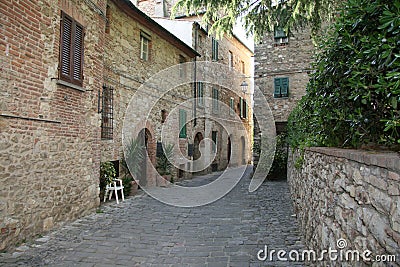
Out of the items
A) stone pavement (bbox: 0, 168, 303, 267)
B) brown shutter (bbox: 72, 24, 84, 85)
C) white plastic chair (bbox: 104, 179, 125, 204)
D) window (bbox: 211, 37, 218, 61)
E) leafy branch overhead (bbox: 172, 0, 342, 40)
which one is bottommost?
stone pavement (bbox: 0, 168, 303, 267)

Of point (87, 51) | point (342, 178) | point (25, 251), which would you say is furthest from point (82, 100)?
point (342, 178)

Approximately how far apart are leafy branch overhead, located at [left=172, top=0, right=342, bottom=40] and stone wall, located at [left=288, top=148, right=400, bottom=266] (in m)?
4.58

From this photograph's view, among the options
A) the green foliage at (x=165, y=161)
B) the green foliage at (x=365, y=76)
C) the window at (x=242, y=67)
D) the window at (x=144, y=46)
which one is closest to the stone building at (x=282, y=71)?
the green foliage at (x=165, y=161)

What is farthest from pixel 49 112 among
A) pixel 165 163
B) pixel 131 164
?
pixel 165 163

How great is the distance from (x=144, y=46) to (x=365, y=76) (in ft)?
29.9

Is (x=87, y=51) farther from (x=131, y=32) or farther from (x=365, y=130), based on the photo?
(x=365, y=130)

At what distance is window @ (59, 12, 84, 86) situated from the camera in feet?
17.7

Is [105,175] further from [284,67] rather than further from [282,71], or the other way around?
[284,67]

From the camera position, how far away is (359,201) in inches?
72.7

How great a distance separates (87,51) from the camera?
624cm

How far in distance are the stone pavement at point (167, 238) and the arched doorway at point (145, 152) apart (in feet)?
9.02

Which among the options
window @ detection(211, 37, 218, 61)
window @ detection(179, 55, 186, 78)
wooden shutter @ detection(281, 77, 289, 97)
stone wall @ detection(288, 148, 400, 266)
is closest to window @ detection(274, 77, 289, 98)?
wooden shutter @ detection(281, 77, 289, 97)

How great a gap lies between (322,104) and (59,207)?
455cm

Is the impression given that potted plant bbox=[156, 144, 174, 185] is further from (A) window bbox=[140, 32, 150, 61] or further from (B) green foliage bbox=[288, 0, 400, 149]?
(B) green foliage bbox=[288, 0, 400, 149]
